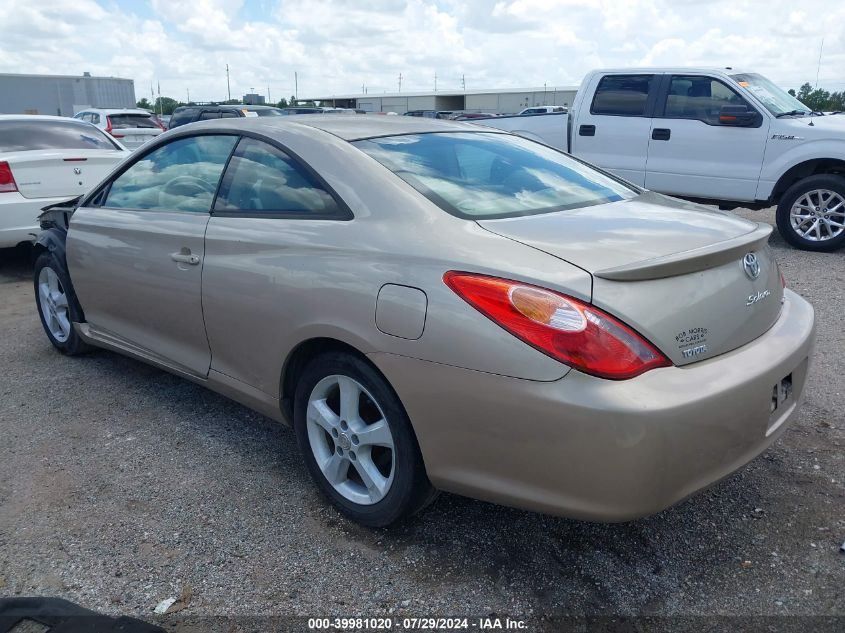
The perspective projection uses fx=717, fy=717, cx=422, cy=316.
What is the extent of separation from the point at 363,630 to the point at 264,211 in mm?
1695

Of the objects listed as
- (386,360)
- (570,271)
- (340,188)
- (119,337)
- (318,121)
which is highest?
(318,121)

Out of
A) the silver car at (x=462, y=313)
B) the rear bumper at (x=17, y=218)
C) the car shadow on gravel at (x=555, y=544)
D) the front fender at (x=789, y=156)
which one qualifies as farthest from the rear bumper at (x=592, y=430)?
the front fender at (x=789, y=156)

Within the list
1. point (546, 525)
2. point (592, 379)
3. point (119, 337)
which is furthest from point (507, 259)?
point (119, 337)

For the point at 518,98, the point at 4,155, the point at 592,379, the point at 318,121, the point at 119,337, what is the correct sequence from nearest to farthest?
1. the point at 592,379
2. the point at 318,121
3. the point at 119,337
4. the point at 4,155
5. the point at 518,98

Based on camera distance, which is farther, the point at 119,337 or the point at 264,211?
the point at 119,337

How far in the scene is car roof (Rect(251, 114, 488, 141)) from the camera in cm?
311

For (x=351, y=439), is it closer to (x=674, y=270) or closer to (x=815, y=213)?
(x=674, y=270)

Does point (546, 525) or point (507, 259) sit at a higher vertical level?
point (507, 259)

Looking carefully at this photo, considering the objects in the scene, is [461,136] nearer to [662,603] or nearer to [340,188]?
[340,188]

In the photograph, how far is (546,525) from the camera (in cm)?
278

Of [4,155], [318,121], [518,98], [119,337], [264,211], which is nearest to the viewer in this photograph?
[264,211]

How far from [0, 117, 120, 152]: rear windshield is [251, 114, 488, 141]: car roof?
502 cm

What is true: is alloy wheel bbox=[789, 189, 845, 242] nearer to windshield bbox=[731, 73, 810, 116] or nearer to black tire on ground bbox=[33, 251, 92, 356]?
windshield bbox=[731, 73, 810, 116]

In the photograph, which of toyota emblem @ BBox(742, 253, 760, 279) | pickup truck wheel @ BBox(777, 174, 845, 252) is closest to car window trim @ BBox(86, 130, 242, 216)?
toyota emblem @ BBox(742, 253, 760, 279)
